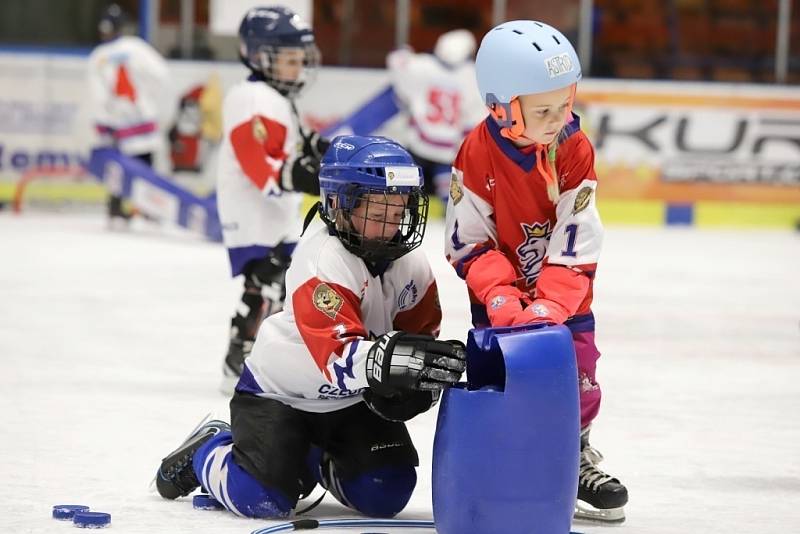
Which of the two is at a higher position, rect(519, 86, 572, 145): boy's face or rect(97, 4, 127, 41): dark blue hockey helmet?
rect(519, 86, 572, 145): boy's face

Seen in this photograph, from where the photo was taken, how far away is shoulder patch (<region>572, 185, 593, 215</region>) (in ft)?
11.2

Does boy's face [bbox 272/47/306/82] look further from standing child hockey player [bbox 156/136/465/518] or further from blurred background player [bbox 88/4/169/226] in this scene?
blurred background player [bbox 88/4/169/226]

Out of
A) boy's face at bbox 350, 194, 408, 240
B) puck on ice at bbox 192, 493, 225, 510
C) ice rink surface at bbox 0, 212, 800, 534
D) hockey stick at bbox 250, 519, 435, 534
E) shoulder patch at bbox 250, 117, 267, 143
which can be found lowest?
ice rink surface at bbox 0, 212, 800, 534

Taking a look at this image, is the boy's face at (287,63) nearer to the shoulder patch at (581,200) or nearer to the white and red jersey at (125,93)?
the shoulder patch at (581,200)

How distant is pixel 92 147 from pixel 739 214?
5.11 meters

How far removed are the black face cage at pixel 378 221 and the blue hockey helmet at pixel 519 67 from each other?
0.29 m

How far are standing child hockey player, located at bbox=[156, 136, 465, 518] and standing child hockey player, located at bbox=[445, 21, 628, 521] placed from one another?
0.18m

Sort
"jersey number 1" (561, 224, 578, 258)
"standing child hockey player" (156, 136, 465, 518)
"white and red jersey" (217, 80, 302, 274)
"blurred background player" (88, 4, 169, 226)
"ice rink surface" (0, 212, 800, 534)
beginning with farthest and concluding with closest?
"blurred background player" (88, 4, 169, 226), "white and red jersey" (217, 80, 302, 274), "ice rink surface" (0, 212, 800, 534), "jersey number 1" (561, 224, 578, 258), "standing child hockey player" (156, 136, 465, 518)

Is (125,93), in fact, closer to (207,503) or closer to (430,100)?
(430,100)

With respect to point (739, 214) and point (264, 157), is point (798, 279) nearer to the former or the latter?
point (739, 214)

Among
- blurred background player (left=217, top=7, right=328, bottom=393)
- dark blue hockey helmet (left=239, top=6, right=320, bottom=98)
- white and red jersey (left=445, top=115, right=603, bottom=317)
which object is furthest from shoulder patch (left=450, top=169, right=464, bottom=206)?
dark blue hockey helmet (left=239, top=6, right=320, bottom=98)

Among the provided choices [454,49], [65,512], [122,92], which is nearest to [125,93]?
[122,92]

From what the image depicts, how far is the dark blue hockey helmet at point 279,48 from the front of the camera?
5.02 metres

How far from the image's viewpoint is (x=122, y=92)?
35.7ft
